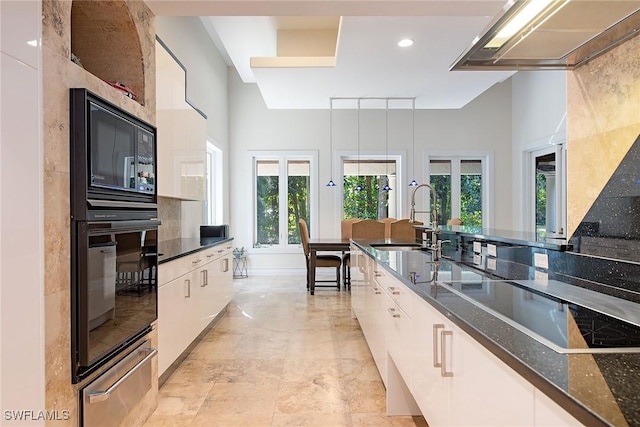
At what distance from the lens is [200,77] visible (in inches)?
212

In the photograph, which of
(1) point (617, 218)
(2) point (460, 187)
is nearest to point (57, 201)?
(1) point (617, 218)

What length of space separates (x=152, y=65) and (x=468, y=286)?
2126mm

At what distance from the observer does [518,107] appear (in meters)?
7.22

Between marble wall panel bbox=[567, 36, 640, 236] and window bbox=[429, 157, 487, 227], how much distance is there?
570cm

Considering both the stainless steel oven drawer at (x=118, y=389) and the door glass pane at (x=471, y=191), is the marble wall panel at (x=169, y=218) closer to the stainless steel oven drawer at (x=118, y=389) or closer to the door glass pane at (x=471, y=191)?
the stainless steel oven drawer at (x=118, y=389)

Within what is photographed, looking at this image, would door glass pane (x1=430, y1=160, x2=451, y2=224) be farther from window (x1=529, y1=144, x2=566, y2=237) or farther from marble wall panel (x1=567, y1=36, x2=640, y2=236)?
marble wall panel (x1=567, y1=36, x2=640, y2=236)

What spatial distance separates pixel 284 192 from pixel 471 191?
359 cm

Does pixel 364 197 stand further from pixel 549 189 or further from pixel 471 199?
pixel 549 189

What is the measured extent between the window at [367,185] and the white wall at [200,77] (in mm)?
2216

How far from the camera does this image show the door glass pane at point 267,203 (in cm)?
735

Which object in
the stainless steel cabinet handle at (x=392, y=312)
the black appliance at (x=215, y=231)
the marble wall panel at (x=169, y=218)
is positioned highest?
the marble wall panel at (x=169, y=218)

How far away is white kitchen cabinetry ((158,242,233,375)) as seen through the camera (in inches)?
98.0

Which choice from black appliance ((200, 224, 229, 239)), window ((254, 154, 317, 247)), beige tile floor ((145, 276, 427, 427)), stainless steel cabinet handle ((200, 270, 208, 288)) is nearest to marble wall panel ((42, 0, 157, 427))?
beige tile floor ((145, 276, 427, 427))

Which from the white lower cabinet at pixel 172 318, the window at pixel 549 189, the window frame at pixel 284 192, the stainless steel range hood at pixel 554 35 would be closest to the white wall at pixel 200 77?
the window frame at pixel 284 192
